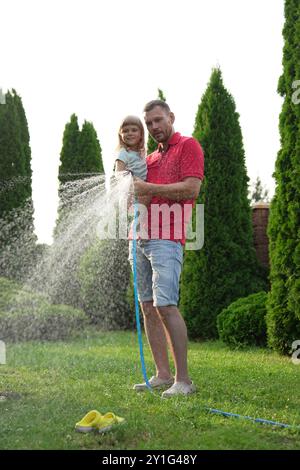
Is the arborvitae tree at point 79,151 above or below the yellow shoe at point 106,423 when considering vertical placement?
above

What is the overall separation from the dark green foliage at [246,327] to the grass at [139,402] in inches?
29.6

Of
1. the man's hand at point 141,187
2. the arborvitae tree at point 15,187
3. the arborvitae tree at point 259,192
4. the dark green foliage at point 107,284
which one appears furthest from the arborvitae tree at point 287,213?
the arborvitae tree at point 259,192

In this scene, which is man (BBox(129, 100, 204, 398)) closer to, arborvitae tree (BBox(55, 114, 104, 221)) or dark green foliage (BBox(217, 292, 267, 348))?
dark green foliage (BBox(217, 292, 267, 348))

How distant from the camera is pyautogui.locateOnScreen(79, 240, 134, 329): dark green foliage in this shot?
9.59 m

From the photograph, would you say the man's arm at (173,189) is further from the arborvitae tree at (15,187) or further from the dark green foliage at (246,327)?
the arborvitae tree at (15,187)

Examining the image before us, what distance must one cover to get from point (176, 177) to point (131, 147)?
348 millimetres

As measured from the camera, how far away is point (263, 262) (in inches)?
344

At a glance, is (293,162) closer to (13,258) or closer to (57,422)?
(57,422)

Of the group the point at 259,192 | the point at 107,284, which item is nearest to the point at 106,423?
the point at 107,284

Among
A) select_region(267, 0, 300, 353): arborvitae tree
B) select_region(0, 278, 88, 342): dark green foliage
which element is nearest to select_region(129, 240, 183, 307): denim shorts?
select_region(267, 0, 300, 353): arborvitae tree

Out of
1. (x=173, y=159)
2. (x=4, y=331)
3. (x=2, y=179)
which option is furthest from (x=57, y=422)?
(x=2, y=179)

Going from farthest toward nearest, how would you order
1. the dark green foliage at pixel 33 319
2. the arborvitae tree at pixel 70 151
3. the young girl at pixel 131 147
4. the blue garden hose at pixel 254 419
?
the arborvitae tree at pixel 70 151
the dark green foliage at pixel 33 319
the young girl at pixel 131 147
the blue garden hose at pixel 254 419

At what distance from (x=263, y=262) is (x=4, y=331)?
3.52 metres

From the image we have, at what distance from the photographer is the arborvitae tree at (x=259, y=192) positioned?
112ft
